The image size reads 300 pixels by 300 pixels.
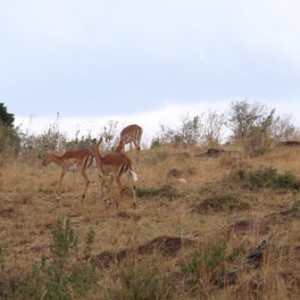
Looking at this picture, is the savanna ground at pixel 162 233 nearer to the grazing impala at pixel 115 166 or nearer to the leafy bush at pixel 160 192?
the leafy bush at pixel 160 192

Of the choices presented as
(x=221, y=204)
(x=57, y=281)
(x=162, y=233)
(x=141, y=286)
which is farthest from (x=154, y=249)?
(x=221, y=204)

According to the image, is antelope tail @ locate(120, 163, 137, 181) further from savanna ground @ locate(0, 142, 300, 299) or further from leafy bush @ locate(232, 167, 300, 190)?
leafy bush @ locate(232, 167, 300, 190)

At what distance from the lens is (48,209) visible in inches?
475

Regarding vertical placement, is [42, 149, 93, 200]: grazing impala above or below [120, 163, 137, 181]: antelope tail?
above

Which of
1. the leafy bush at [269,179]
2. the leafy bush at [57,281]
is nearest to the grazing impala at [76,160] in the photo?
the leafy bush at [269,179]

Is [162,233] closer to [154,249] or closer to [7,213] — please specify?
[154,249]

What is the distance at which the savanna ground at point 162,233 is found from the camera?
6508mm

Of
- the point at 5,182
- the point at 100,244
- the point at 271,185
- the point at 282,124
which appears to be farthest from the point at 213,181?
the point at 282,124

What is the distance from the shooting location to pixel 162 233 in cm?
958

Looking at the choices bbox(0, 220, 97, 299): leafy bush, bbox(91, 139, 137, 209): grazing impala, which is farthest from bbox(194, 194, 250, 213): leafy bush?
bbox(0, 220, 97, 299): leafy bush

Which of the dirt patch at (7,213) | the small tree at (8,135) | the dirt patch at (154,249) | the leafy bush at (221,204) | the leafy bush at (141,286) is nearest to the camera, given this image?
the leafy bush at (141,286)

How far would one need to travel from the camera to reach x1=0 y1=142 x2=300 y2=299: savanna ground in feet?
21.4

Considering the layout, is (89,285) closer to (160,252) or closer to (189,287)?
(189,287)

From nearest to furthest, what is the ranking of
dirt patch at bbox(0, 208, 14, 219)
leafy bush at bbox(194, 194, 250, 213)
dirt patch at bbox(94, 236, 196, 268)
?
dirt patch at bbox(94, 236, 196, 268) < leafy bush at bbox(194, 194, 250, 213) < dirt patch at bbox(0, 208, 14, 219)
